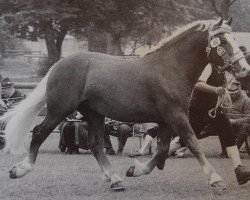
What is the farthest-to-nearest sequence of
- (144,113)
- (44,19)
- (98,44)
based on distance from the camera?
(98,44) < (44,19) < (144,113)

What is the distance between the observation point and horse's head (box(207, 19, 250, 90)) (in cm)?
766

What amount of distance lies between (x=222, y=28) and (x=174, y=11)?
89.6 ft

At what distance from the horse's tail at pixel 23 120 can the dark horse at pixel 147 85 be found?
0.99ft

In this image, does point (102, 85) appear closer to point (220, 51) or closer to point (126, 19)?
point (220, 51)

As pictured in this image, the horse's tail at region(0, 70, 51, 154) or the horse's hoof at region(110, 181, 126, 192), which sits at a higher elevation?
the horse's tail at region(0, 70, 51, 154)

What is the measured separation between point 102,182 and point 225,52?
2.50 meters

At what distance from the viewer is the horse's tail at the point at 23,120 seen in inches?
339

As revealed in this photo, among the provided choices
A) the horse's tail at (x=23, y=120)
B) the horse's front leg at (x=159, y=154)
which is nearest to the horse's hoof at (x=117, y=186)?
the horse's front leg at (x=159, y=154)

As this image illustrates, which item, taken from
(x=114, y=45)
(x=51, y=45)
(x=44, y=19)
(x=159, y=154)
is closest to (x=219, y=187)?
(x=159, y=154)

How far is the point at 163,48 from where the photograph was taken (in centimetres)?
798

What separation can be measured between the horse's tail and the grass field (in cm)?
51

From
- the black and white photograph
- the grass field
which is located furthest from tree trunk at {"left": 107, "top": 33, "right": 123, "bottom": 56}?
the black and white photograph

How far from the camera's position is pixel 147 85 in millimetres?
7770

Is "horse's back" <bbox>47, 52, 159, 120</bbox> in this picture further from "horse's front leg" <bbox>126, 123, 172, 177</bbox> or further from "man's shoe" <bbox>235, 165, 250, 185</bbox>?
"man's shoe" <bbox>235, 165, 250, 185</bbox>
